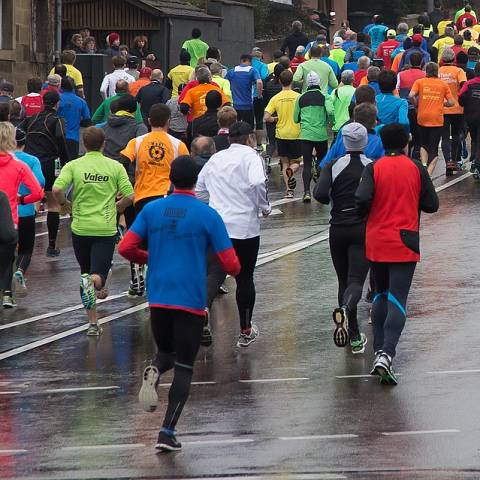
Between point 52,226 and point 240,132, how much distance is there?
6.52 meters

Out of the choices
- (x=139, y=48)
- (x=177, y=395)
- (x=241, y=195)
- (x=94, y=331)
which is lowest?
(x=94, y=331)

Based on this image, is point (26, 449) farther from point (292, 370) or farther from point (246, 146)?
point (246, 146)

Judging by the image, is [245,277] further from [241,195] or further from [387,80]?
[387,80]

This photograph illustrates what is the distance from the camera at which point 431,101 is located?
24.1 meters

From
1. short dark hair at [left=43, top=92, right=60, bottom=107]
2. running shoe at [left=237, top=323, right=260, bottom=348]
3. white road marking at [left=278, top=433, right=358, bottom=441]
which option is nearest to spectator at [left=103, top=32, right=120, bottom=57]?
short dark hair at [left=43, top=92, right=60, bottom=107]

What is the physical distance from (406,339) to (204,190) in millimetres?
1989

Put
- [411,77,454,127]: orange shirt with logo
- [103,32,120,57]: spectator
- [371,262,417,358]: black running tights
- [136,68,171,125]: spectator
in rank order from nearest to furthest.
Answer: [371,262,417,358]: black running tights → [411,77,454,127]: orange shirt with logo → [136,68,171,125]: spectator → [103,32,120,57]: spectator

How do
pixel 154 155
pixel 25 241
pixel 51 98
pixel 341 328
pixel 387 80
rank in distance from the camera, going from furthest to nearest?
1. pixel 51 98
2. pixel 387 80
3. pixel 25 241
4. pixel 154 155
5. pixel 341 328

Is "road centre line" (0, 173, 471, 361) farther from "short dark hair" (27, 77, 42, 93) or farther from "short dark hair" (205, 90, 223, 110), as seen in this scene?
"short dark hair" (27, 77, 42, 93)

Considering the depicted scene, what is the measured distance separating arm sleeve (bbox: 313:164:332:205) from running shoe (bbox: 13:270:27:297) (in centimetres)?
422

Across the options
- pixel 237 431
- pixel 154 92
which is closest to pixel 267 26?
pixel 154 92

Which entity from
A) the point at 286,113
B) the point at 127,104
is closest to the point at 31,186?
the point at 127,104

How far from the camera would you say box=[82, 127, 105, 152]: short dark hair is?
47.3 feet

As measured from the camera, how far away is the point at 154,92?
2514cm
